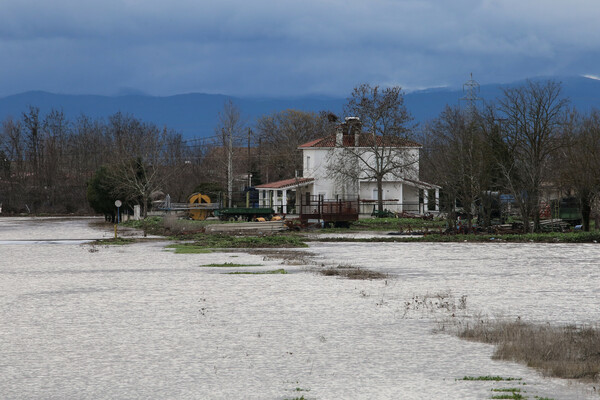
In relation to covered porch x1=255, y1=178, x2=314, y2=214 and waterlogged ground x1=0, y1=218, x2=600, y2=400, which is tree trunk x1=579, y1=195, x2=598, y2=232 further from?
covered porch x1=255, y1=178, x2=314, y2=214

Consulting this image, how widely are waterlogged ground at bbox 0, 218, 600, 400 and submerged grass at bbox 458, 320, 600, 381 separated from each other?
338mm

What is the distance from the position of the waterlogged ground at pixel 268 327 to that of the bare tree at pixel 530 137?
17071 millimetres

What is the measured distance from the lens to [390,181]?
244 feet

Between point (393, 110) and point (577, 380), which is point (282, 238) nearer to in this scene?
point (577, 380)

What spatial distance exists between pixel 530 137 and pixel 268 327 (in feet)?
114

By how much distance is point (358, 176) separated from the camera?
73.1 meters

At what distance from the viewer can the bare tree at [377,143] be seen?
70688mm

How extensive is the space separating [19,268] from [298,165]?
7993 cm

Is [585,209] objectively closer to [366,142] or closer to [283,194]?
[366,142]

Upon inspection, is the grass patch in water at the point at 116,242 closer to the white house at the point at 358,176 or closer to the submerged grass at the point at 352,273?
the submerged grass at the point at 352,273

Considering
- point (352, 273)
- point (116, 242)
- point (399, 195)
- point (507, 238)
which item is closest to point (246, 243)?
point (116, 242)

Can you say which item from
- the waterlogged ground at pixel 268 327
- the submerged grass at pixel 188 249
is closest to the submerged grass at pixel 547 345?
the waterlogged ground at pixel 268 327

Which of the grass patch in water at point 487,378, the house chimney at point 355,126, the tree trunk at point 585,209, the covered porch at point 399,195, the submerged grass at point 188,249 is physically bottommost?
the grass patch in water at point 487,378

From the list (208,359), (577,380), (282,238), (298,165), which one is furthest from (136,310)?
(298,165)
